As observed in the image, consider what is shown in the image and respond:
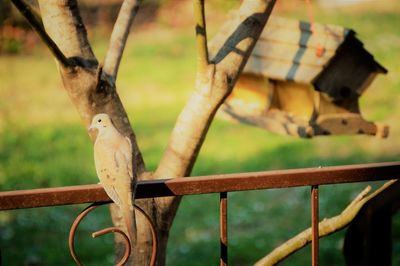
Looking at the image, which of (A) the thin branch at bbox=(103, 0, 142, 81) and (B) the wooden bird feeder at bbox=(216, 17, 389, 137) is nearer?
(A) the thin branch at bbox=(103, 0, 142, 81)

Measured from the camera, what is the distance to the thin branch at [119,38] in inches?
120

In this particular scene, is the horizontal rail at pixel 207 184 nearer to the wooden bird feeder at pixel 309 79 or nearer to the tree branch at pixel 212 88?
the tree branch at pixel 212 88

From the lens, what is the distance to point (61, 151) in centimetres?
848

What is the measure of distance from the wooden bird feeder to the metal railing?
1.37 m

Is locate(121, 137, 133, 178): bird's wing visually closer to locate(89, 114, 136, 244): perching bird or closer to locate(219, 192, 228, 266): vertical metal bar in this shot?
locate(89, 114, 136, 244): perching bird

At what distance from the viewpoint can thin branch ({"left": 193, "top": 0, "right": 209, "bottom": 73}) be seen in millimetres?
2727

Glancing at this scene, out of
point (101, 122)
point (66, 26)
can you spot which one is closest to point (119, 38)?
point (66, 26)

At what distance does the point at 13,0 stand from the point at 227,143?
247 inches

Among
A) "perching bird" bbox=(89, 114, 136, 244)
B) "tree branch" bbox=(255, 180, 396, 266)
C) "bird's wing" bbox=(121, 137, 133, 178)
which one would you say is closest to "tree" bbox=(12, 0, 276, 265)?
"perching bird" bbox=(89, 114, 136, 244)

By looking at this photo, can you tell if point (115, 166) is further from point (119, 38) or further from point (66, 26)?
point (119, 38)

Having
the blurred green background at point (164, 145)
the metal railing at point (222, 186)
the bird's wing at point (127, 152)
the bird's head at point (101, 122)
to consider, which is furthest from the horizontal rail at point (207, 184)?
the blurred green background at point (164, 145)

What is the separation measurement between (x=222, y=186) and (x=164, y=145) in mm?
6128

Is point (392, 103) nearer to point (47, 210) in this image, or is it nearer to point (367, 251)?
point (47, 210)

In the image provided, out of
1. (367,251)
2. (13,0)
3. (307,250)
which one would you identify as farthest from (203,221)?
(13,0)
